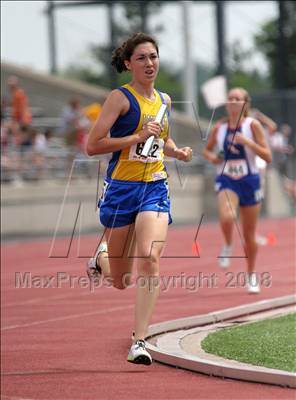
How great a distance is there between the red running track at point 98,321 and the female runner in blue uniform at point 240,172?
67 cm

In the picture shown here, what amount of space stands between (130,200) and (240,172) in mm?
5678

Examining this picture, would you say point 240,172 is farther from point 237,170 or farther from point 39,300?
point 39,300

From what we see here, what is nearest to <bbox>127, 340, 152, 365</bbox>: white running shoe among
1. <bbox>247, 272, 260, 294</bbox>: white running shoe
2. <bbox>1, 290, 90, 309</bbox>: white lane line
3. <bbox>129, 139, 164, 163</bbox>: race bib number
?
<bbox>129, 139, 164, 163</bbox>: race bib number

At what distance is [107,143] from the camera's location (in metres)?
8.71

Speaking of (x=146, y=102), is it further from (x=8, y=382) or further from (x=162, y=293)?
(x=162, y=293)

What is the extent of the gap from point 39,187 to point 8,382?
18.5m

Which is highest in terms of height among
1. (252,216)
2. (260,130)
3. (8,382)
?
(260,130)

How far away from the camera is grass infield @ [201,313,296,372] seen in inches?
346

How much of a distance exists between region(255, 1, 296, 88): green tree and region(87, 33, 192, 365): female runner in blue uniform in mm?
36984

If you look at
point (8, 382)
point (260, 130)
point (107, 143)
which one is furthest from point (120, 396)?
point (260, 130)

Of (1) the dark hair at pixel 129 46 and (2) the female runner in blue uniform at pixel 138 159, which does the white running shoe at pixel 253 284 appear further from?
(1) the dark hair at pixel 129 46

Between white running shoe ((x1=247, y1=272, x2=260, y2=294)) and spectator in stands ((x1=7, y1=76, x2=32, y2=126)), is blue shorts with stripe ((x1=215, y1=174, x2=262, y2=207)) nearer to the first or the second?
white running shoe ((x1=247, y1=272, x2=260, y2=294))

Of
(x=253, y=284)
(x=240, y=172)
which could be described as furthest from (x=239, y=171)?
(x=253, y=284)

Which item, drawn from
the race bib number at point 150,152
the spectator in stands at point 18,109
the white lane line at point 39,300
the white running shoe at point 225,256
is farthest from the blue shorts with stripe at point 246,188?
the spectator in stands at point 18,109
